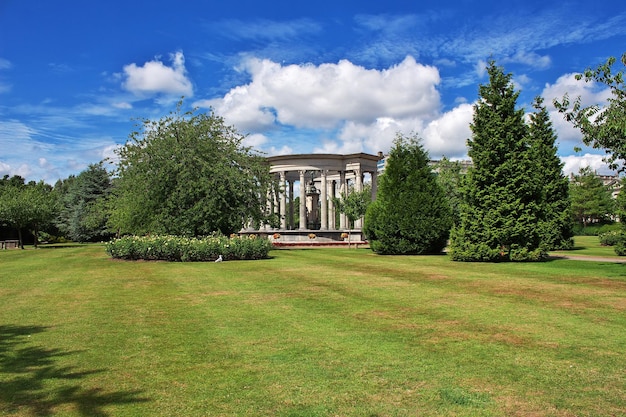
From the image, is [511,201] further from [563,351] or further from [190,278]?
[563,351]

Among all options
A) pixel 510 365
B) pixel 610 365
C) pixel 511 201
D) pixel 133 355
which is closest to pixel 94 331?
pixel 133 355

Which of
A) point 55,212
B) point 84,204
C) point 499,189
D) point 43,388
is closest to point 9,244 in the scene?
point 55,212

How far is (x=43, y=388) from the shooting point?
5.81 m

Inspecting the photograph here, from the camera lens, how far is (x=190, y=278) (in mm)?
16875

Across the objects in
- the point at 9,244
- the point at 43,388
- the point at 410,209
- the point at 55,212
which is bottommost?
the point at 43,388

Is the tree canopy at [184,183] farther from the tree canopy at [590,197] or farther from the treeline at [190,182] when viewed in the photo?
the tree canopy at [590,197]

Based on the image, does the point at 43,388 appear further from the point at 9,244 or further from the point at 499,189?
the point at 9,244

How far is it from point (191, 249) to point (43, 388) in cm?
1899

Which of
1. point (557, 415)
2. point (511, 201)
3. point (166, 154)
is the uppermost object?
point (166, 154)

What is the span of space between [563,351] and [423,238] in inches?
885

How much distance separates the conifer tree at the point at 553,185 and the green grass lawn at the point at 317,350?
2117 cm

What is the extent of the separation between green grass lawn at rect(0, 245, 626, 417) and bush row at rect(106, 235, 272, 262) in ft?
33.8

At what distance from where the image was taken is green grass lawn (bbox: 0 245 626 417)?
5.23 meters

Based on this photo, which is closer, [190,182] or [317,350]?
[317,350]
